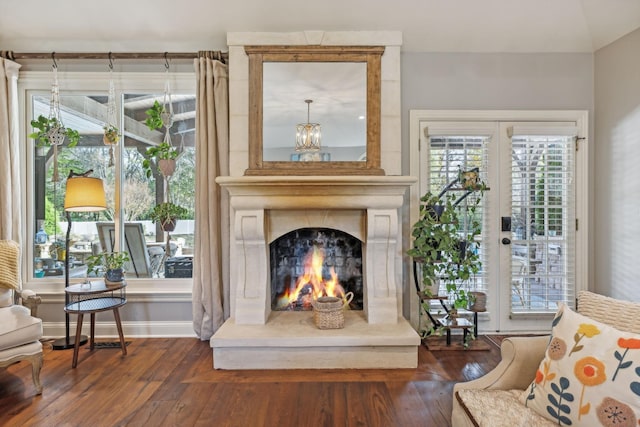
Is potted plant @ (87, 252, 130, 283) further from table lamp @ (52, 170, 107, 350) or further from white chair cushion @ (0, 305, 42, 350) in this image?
white chair cushion @ (0, 305, 42, 350)

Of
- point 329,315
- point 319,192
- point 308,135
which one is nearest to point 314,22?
point 308,135

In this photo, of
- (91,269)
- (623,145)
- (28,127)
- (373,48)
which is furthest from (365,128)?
(28,127)

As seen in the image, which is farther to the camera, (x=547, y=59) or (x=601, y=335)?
(x=547, y=59)

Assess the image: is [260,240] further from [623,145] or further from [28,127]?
[623,145]

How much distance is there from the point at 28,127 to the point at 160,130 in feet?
3.95

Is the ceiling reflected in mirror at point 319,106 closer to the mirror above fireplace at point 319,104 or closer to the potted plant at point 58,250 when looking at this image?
the mirror above fireplace at point 319,104

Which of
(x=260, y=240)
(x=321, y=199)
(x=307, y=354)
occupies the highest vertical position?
(x=321, y=199)

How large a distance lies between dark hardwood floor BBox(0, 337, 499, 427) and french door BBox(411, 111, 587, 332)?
0.77m

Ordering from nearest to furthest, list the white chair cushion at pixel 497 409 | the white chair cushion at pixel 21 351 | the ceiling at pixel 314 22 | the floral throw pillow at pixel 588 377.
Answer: the floral throw pillow at pixel 588 377 → the white chair cushion at pixel 497 409 → the white chair cushion at pixel 21 351 → the ceiling at pixel 314 22

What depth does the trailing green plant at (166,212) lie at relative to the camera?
10.5ft

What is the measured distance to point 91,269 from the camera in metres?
3.09

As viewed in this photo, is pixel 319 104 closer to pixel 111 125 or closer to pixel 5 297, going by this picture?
pixel 111 125

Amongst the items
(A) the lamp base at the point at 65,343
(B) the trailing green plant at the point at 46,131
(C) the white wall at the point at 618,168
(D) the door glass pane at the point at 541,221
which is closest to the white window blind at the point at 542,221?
(D) the door glass pane at the point at 541,221

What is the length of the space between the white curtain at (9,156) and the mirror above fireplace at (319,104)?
206cm
